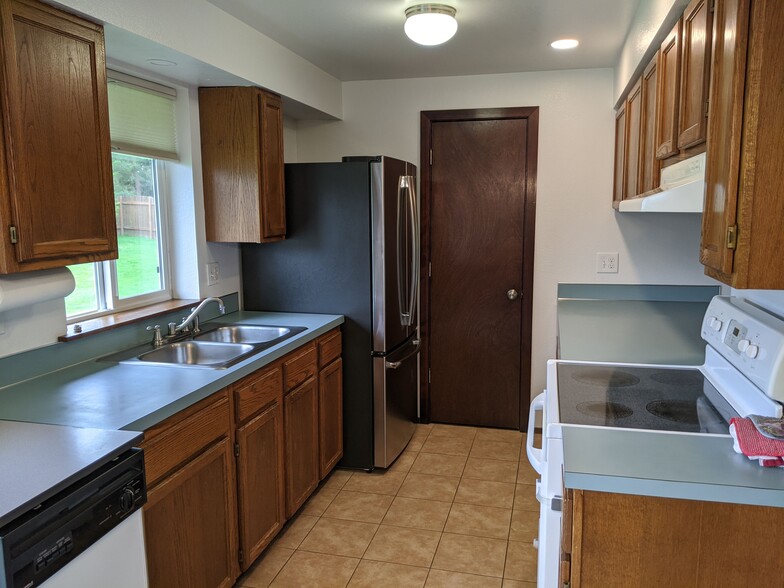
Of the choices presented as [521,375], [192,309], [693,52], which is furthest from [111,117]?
[521,375]

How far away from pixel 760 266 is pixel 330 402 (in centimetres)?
233

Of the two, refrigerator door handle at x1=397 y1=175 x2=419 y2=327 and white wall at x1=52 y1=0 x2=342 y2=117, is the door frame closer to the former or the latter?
refrigerator door handle at x1=397 y1=175 x2=419 y2=327

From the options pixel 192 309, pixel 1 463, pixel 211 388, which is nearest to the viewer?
pixel 1 463

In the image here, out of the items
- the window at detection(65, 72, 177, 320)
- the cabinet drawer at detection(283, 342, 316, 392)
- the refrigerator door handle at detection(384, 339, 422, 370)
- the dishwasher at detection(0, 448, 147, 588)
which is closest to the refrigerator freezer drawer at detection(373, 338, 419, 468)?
the refrigerator door handle at detection(384, 339, 422, 370)

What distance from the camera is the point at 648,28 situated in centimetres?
238

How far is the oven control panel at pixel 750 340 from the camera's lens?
145 cm

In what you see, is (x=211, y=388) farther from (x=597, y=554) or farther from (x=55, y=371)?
(x=597, y=554)

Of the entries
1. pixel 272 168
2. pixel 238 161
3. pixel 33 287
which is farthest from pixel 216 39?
pixel 33 287

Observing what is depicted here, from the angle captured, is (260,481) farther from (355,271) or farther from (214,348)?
(355,271)

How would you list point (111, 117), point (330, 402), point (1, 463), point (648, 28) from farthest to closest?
point (330, 402), point (111, 117), point (648, 28), point (1, 463)

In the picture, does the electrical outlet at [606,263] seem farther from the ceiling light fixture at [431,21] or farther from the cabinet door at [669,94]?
the ceiling light fixture at [431,21]

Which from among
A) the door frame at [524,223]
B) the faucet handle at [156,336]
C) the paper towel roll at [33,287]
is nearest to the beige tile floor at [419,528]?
the door frame at [524,223]

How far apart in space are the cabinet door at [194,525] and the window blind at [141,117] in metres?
1.35

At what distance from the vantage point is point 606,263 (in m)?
3.80
